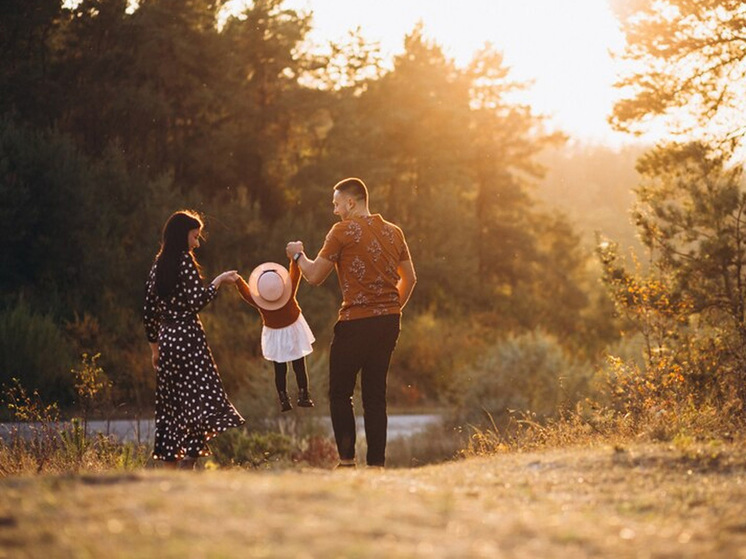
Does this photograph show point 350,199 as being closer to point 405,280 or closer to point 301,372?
Answer: point 405,280

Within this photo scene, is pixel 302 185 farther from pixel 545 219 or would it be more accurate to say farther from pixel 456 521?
pixel 456 521

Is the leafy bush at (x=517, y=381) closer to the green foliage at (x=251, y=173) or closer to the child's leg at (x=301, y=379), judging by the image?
the green foliage at (x=251, y=173)

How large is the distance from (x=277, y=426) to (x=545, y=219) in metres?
29.4

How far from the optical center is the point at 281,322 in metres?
9.47

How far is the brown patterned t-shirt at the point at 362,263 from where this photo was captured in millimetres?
8469

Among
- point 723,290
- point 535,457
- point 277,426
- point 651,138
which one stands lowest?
point 277,426

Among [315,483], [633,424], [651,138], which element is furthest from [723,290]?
[315,483]

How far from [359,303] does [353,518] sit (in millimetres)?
4031

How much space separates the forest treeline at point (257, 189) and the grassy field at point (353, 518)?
821 cm

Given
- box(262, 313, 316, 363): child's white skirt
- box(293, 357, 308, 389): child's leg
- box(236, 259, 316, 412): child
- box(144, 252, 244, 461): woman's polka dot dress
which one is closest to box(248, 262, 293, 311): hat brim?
box(236, 259, 316, 412): child

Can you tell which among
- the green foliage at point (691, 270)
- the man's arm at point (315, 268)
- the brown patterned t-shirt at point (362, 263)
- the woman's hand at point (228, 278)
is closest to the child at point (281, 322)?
the woman's hand at point (228, 278)

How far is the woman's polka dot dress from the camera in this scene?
28.6ft

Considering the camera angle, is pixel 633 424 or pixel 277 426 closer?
pixel 633 424

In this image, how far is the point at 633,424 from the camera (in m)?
9.62
